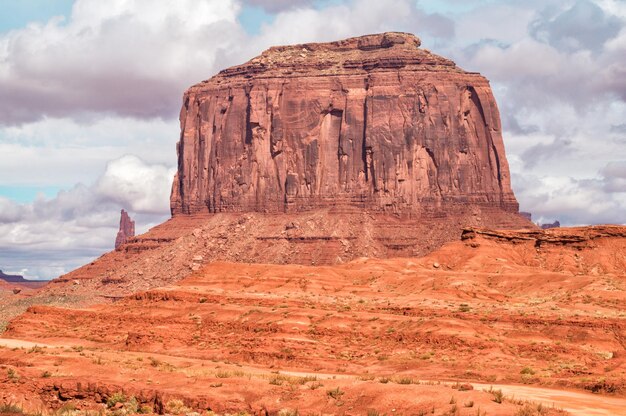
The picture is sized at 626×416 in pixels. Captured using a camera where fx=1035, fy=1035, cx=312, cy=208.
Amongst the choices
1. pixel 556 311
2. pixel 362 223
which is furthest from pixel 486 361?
pixel 362 223

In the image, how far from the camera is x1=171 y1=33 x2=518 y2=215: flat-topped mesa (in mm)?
153750

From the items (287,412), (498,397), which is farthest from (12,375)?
(498,397)

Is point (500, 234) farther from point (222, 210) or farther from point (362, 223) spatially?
point (222, 210)

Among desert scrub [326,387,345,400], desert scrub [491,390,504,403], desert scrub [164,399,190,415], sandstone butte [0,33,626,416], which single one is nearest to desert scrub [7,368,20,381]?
sandstone butte [0,33,626,416]

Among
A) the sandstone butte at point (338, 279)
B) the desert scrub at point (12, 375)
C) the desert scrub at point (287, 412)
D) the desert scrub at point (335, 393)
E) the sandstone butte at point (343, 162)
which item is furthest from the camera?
the sandstone butte at point (343, 162)

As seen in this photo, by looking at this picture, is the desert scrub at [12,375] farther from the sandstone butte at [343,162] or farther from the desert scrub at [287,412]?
the sandstone butte at [343,162]

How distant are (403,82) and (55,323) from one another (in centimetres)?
9457

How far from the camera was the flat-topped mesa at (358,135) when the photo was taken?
6053 inches

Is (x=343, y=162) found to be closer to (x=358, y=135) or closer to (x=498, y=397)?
(x=358, y=135)

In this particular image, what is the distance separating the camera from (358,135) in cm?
15725

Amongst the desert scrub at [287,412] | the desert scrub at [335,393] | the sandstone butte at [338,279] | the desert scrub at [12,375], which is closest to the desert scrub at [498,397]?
the sandstone butte at [338,279]

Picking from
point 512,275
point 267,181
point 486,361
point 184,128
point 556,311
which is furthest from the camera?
A: point 184,128

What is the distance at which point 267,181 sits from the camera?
157875mm

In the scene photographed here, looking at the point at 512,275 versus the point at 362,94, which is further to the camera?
the point at 362,94
